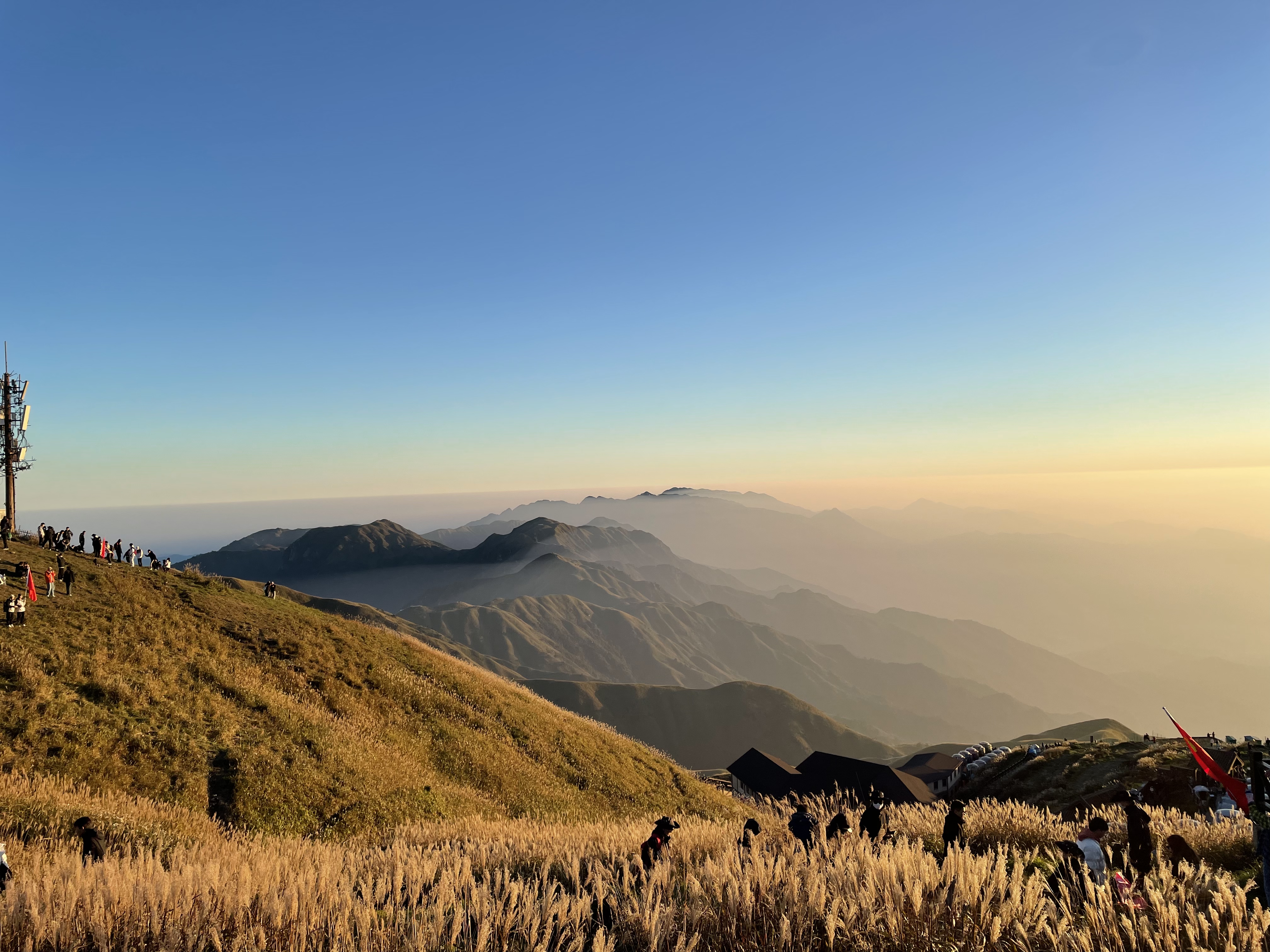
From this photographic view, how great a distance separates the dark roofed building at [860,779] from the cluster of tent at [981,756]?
5035mm

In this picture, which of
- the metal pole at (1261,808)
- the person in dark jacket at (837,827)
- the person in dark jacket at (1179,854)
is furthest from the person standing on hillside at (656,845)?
the person in dark jacket at (1179,854)

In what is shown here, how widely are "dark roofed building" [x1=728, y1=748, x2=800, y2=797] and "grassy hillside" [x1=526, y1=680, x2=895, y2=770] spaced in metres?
102

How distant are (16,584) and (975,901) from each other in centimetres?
3396

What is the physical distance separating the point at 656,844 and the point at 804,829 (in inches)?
93.4

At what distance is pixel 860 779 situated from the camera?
5744cm

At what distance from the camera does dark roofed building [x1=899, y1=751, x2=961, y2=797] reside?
64875mm

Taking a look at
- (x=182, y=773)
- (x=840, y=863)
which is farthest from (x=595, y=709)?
(x=840, y=863)

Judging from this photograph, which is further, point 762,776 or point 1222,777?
point 762,776

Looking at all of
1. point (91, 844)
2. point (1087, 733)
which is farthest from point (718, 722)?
point (91, 844)

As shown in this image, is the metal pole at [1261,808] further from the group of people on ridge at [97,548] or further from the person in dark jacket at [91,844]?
the group of people on ridge at [97,548]

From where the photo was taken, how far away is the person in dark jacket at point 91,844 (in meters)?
8.08

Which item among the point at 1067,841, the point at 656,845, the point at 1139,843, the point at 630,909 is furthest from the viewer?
the point at 1067,841

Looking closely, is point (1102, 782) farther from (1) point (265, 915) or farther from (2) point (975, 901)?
(1) point (265, 915)

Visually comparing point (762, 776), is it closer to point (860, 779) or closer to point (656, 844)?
point (860, 779)
